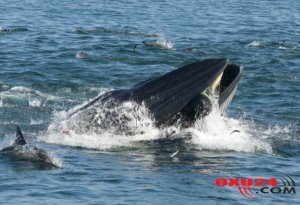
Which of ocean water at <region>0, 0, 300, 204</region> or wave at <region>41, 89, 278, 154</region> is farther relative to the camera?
wave at <region>41, 89, 278, 154</region>

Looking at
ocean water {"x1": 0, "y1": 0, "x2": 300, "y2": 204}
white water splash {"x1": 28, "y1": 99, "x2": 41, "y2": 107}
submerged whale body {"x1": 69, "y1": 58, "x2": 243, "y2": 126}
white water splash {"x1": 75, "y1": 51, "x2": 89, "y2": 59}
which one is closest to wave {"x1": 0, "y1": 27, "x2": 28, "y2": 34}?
ocean water {"x1": 0, "y1": 0, "x2": 300, "y2": 204}

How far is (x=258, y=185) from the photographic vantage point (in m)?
16.8

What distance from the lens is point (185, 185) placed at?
16.2 metres

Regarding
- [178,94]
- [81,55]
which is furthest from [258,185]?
[81,55]

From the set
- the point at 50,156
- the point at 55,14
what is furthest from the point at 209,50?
the point at 50,156

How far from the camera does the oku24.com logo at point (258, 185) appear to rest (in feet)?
53.3

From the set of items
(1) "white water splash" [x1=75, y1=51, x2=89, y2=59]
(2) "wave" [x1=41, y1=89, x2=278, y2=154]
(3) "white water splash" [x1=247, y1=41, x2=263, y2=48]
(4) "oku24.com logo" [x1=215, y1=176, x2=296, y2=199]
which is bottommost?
(4) "oku24.com logo" [x1=215, y1=176, x2=296, y2=199]

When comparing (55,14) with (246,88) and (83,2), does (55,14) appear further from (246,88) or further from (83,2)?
(246,88)

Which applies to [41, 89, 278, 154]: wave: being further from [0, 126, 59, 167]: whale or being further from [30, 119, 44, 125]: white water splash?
[30, 119, 44, 125]: white water splash

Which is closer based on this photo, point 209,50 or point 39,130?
point 39,130

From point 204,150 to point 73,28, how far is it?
2547cm

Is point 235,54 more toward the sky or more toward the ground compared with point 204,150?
more toward the sky

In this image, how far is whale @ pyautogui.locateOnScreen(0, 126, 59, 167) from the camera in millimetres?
17422

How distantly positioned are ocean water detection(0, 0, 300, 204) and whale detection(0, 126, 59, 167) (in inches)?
6.5
